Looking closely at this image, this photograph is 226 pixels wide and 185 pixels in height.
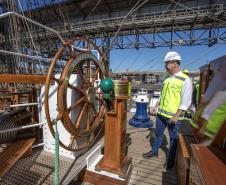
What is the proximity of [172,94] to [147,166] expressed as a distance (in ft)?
3.57

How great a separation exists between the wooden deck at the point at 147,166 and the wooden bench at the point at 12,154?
128 centimetres

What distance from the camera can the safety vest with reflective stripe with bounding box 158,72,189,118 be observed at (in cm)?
234

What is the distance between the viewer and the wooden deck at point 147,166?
2.27 meters

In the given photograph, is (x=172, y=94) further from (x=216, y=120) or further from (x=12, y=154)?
(x=12, y=154)

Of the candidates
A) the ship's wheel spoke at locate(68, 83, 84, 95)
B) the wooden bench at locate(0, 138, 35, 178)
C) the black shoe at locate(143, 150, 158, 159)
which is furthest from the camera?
the black shoe at locate(143, 150, 158, 159)

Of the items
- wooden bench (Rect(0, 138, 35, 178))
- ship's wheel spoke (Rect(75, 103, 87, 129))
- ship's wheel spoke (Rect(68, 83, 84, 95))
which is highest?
ship's wheel spoke (Rect(68, 83, 84, 95))

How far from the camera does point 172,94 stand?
95.0 inches

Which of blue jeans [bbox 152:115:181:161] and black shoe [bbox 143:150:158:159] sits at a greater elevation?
blue jeans [bbox 152:115:181:161]

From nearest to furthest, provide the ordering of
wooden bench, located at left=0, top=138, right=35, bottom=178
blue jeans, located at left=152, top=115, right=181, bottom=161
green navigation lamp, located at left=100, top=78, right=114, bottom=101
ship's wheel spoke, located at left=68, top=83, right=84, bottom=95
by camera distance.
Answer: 1. wooden bench, located at left=0, top=138, right=35, bottom=178
2. green navigation lamp, located at left=100, top=78, right=114, bottom=101
3. ship's wheel spoke, located at left=68, top=83, right=84, bottom=95
4. blue jeans, located at left=152, top=115, right=181, bottom=161

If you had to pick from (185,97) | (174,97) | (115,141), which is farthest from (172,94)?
(115,141)

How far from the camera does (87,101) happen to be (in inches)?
91.0

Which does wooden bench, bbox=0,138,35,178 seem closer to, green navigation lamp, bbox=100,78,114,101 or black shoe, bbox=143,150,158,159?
green navigation lamp, bbox=100,78,114,101

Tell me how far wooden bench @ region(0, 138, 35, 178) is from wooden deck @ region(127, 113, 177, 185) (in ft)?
4.22

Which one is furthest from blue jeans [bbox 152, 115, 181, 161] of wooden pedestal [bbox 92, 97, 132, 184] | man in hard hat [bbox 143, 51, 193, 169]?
wooden pedestal [bbox 92, 97, 132, 184]
